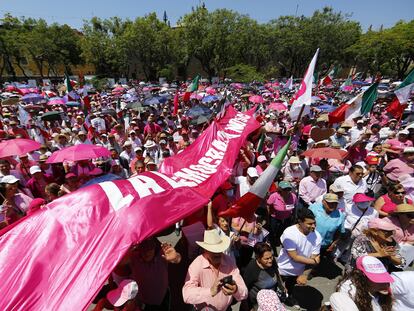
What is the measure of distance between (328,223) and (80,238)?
136 inches

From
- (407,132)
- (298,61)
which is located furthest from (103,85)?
(407,132)

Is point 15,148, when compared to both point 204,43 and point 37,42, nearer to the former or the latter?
point 204,43

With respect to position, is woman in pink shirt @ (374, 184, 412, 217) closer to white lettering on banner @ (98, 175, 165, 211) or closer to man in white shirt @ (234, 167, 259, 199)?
man in white shirt @ (234, 167, 259, 199)

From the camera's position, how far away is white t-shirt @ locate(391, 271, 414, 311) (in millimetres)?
2621

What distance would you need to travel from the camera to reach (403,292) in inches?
103

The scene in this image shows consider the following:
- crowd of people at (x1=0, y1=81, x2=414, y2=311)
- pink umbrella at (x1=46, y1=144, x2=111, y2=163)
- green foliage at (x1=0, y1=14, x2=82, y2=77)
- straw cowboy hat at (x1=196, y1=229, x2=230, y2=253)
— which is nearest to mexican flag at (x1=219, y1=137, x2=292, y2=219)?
crowd of people at (x1=0, y1=81, x2=414, y2=311)

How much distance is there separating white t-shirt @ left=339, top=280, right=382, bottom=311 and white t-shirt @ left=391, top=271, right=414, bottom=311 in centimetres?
25

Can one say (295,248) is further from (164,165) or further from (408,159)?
(408,159)

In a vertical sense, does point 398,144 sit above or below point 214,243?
below

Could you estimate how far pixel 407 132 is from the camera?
23.4ft

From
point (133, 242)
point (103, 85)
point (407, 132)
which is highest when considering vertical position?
point (133, 242)

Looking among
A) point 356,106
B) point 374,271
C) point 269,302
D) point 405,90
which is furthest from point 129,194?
point 405,90

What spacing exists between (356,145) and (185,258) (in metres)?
5.07

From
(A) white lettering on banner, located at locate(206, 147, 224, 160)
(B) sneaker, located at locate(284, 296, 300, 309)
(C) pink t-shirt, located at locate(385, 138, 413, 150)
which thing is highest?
(A) white lettering on banner, located at locate(206, 147, 224, 160)
